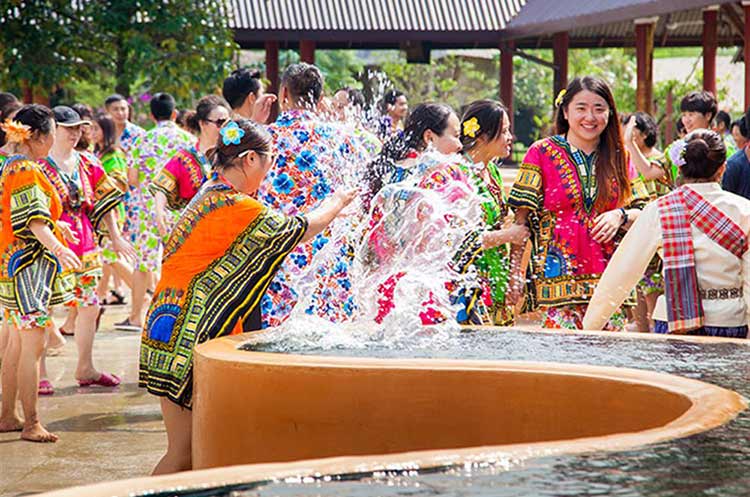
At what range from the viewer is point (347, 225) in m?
5.82

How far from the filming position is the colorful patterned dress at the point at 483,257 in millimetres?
5492

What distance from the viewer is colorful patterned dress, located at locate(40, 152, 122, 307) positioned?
283 inches

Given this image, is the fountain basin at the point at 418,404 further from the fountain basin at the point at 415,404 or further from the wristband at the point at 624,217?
the wristband at the point at 624,217

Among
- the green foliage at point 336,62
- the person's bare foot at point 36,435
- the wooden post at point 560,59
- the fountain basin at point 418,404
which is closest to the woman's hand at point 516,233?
the fountain basin at point 418,404

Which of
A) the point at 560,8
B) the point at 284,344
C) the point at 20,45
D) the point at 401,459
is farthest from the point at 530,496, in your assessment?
the point at 560,8

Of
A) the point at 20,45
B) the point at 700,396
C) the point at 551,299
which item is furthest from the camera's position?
the point at 20,45

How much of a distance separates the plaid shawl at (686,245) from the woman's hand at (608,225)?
48 centimetres

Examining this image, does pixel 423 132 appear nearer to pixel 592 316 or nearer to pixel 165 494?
pixel 592 316

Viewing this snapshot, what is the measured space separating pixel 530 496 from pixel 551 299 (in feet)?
11.5

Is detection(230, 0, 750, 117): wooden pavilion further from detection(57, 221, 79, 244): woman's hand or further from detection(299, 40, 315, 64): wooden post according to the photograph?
detection(57, 221, 79, 244): woman's hand

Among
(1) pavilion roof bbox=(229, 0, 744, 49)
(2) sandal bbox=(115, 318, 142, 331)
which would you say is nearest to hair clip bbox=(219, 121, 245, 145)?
(2) sandal bbox=(115, 318, 142, 331)

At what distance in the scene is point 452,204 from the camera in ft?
18.0

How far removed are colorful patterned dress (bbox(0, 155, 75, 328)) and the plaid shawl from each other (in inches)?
114

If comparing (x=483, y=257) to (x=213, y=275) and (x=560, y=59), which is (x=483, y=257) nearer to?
(x=213, y=275)
